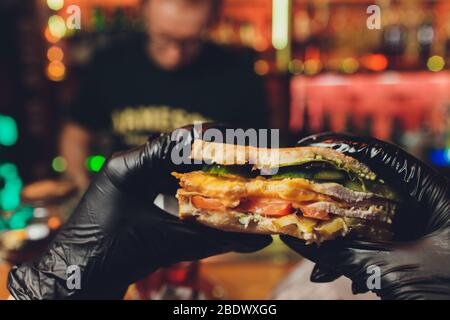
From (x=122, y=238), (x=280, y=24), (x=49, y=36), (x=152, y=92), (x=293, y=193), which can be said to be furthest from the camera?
(x=49, y=36)

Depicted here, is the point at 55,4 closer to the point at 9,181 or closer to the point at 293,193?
the point at 9,181

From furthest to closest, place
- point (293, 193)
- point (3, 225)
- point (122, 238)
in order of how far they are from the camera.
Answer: point (3, 225), point (122, 238), point (293, 193)

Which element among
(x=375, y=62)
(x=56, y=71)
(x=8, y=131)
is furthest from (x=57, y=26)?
(x=375, y=62)

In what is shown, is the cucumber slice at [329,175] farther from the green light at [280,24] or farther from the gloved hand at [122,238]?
the green light at [280,24]

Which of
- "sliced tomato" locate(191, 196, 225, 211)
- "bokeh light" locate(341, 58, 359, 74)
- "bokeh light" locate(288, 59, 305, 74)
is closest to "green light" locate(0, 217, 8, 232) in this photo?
"sliced tomato" locate(191, 196, 225, 211)

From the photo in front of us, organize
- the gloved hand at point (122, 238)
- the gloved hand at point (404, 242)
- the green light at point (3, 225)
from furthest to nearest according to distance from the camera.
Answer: the green light at point (3, 225) → the gloved hand at point (122, 238) → the gloved hand at point (404, 242)

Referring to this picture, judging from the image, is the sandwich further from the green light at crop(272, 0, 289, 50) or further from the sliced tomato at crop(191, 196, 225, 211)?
the green light at crop(272, 0, 289, 50)

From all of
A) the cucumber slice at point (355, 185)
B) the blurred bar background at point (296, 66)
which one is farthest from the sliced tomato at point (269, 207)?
the blurred bar background at point (296, 66)
